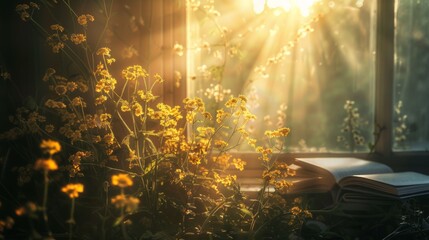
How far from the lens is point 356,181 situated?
142 cm

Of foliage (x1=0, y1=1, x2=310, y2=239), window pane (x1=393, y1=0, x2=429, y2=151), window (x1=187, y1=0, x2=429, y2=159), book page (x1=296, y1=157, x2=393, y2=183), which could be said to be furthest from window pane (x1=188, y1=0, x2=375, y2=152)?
foliage (x1=0, y1=1, x2=310, y2=239)

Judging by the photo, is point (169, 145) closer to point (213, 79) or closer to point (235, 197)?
point (235, 197)

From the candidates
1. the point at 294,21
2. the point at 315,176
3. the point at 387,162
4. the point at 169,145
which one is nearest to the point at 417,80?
the point at 387,162

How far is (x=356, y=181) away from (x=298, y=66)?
2.90 ft

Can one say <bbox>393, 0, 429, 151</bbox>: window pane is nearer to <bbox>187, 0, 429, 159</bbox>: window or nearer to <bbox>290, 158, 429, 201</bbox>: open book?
<bbox>187, 0, 429, 159</bbox>: window

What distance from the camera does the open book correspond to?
1346 mm

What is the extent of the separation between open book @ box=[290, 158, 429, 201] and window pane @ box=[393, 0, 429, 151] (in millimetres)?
500

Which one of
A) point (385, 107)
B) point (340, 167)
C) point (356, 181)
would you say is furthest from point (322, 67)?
point (356, 181)

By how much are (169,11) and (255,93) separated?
0.62m

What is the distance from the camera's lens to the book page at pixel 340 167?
1519 millimetres

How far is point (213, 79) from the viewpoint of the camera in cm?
212

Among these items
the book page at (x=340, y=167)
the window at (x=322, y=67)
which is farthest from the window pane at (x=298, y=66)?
the book page at (x=340, y=167)

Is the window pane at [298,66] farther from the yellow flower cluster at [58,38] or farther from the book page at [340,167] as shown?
the yellow flower cluster at [58,38]

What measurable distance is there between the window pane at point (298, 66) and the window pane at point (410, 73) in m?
0.12
